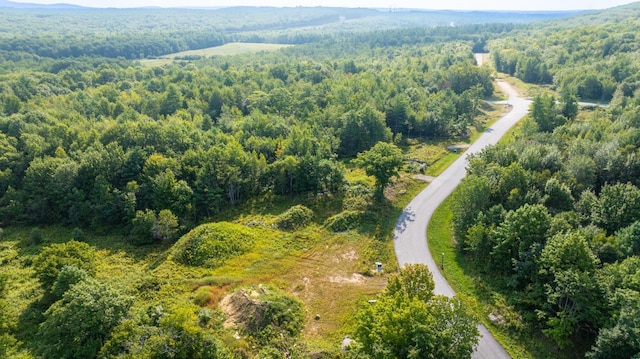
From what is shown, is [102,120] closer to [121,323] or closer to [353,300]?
[121,323]

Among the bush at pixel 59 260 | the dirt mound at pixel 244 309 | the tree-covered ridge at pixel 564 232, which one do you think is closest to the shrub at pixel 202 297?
the dirt mound at pixel 244 309

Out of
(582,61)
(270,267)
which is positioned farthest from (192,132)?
(582,61)

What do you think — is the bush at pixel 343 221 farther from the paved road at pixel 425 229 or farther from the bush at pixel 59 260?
the bush at pixel 59 260

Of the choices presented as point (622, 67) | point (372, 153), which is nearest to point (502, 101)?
point (622, 67)

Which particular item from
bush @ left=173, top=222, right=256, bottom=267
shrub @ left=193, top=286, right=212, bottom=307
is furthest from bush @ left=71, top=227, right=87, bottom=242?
shrub @ left=193, top=286, right=212, bottom=307

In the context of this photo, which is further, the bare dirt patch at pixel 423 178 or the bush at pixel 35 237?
the bare dirt patch at pixel 423 178

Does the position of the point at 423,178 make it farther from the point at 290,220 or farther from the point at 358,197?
the point at 290,220

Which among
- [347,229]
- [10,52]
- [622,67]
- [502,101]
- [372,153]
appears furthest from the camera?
[10,52]
